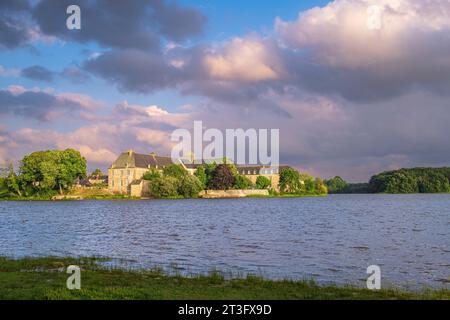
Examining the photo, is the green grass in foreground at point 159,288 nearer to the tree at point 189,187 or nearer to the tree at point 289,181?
the tree at point 189,187

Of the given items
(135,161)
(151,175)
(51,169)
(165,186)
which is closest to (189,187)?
(165,186)

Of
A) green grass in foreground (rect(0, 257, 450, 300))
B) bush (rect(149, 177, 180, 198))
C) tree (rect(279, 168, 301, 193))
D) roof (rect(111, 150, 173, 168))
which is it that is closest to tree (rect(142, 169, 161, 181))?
bush (rect(149, 177, 180, 198))

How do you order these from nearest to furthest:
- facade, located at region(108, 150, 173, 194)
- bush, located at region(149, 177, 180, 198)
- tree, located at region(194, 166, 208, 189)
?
bush, located at region(149, 177, 180, 198), facade, located at region(108, 150, 173, 194), tree, located at region(194, 166, 208, 189)

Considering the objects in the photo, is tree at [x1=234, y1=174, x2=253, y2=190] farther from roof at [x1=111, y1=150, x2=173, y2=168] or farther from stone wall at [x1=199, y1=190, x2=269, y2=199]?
roof at [x1=111, y1=150, x2=173, y2=168]

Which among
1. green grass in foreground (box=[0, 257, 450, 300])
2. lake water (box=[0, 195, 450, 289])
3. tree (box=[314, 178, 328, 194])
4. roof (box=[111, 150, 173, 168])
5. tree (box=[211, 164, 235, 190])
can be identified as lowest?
lake water (box=[0, 195, 450, 289])

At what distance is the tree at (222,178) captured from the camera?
147 metres

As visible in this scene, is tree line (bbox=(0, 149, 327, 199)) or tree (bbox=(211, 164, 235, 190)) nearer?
tree line (bbox=(0, 149, 327, 199))

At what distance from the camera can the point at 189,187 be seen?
130m

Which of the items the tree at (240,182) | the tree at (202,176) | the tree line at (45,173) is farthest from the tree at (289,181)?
the tree line at (45,173)

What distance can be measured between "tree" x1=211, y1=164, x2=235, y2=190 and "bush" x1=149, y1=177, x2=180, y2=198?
72.8ft

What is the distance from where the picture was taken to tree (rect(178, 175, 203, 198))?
12850 centimetres

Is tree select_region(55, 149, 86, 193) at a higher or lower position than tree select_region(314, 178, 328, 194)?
higher

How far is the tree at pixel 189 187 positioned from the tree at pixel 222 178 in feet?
47.9

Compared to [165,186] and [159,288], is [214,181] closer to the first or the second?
[165,186]
